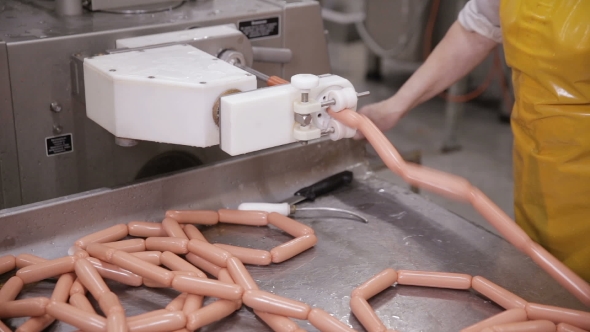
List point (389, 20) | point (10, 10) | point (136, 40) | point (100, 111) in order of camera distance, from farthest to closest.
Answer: point (389, 20)
point (10, 10)
point (136, 40)
point (100, 111)

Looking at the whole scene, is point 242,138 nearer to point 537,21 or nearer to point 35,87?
point 35,87

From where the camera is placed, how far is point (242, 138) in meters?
1.16

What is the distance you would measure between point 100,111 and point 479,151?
107 inches

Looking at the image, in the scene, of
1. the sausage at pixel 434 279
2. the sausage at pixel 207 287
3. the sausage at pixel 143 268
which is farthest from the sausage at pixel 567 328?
the sausage at pixel 143 268

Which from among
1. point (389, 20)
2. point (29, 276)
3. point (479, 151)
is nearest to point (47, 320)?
point (29, 276)

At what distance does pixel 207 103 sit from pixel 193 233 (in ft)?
0.86

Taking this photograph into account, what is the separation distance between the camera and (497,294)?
45.4 inches

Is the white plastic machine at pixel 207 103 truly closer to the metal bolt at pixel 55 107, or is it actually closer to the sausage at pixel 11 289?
the metal bolt at pixel 55 107

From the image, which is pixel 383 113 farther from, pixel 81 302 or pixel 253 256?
pixel 81 302

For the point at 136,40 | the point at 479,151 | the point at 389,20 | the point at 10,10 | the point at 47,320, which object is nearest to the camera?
the point at 47,320

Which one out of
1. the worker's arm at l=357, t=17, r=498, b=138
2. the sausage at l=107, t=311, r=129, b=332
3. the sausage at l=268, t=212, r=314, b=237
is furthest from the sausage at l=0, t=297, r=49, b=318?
the worker's arm at l=357, t=17, r=498, b=138

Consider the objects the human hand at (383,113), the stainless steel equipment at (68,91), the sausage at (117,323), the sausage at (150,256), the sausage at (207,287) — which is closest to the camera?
the sausage at (117,323)

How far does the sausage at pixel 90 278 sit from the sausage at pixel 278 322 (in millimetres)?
249

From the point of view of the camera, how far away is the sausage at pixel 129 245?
1246mm
